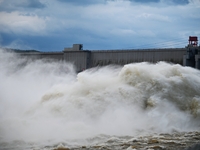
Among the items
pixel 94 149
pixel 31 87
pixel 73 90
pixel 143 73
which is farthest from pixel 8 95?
pixel 94 149

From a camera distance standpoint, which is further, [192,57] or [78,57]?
[78,57]

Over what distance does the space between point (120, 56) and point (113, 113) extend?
15.3 meters

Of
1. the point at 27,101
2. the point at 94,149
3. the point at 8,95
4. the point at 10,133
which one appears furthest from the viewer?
the point at 8,95

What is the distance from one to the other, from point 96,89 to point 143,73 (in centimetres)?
300

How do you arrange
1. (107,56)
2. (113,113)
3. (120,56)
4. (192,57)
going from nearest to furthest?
(113,113)
(192,57)
(120,56)
(107,56)

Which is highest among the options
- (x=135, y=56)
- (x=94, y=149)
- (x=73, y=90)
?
(x=135, y=56)

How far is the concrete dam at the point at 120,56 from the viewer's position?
95.1ft

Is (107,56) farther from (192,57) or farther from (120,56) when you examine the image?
(192,57)

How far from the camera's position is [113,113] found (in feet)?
61.6

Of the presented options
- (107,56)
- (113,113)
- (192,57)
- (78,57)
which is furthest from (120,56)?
(113,113)

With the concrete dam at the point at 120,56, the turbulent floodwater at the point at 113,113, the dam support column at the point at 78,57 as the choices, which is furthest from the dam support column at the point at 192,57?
the dam support column at the point at 78,57

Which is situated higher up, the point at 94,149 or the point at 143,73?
the point at 143,73

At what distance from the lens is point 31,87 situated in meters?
28.6

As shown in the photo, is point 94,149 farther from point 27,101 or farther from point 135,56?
point 135,56
